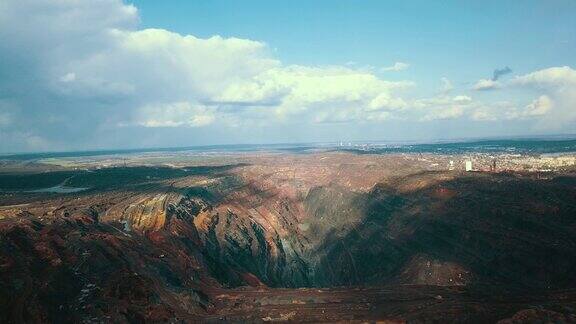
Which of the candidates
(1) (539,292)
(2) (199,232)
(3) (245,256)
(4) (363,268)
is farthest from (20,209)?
(1) (539,292)

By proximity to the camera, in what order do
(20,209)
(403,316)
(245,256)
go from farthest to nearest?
(20,209), (245,256), (403,316)

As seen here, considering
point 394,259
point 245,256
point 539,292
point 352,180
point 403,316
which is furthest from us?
point 352,180

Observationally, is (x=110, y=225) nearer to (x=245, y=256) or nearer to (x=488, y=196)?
(x=245, y=256)

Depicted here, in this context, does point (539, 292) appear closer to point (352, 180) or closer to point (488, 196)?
point (488, 196)

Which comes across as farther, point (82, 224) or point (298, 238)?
point (298, 238)

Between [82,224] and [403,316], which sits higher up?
[82,224]

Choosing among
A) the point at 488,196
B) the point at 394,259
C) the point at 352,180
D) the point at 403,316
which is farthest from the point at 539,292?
the point at 352,180
